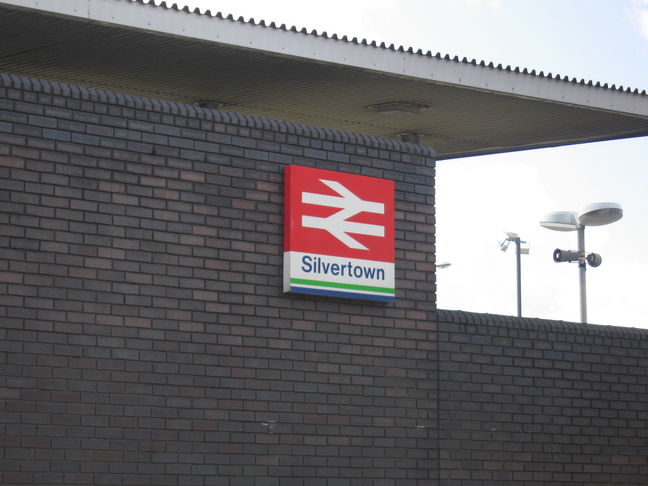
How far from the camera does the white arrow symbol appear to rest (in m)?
11.5

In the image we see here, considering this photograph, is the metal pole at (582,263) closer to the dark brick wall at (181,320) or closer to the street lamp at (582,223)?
the street lamp at (582,223)

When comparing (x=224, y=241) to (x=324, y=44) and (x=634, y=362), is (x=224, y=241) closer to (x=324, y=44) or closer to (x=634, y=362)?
(x=324, y=44)

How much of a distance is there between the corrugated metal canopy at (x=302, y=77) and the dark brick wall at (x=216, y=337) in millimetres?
679

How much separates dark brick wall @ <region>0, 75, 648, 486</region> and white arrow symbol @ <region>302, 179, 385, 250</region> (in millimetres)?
283

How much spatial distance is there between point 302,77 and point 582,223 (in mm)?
8408

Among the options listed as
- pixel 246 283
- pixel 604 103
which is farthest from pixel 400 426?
pixel 604 103

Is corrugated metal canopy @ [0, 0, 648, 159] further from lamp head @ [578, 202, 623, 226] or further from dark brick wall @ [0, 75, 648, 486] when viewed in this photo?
lamp head @ [578, 202, 623, 226]

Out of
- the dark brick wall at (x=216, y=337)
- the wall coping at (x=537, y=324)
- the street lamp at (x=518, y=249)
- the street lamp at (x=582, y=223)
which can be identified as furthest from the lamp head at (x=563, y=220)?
the dark brick wall at (x=216, y=337)

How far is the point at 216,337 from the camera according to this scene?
10961 mm

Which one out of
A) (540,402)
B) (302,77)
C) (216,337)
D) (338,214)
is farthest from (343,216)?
(540,402)

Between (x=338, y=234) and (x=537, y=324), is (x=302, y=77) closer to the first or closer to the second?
(x=338, y=234)

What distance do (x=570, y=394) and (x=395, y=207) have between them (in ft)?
9.46

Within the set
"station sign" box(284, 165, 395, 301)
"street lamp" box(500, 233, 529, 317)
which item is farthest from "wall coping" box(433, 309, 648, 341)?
"street lamp" box(500, 233, 529, 317)

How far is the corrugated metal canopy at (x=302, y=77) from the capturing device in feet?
36.3
